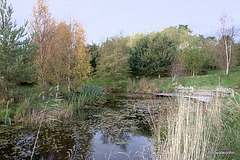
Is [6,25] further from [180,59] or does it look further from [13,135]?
[180,59]

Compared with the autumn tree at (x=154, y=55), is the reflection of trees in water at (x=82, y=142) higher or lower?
lower

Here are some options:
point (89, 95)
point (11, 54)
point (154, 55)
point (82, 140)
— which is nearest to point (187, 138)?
point (82, 140)

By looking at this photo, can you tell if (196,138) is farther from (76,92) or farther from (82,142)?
(76,92)

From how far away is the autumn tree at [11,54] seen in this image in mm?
7133

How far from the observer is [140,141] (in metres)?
5.43

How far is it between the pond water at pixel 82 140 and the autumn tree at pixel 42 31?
188 inches

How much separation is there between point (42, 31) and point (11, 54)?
389 centimetres

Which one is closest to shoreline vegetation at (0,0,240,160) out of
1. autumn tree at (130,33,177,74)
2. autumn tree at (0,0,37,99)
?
autumn tree at (0,0,37,99)

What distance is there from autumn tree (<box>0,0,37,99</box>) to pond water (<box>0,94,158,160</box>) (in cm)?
230

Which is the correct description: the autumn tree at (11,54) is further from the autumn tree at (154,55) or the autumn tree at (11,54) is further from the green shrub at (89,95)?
the autumn tree at (154,55)

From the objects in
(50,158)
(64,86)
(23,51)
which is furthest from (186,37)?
(50,158)

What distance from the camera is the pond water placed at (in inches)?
175

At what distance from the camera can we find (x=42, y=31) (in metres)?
10.8

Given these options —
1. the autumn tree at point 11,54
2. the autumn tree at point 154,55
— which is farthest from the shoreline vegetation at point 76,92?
the autumn tree at point 154,55
